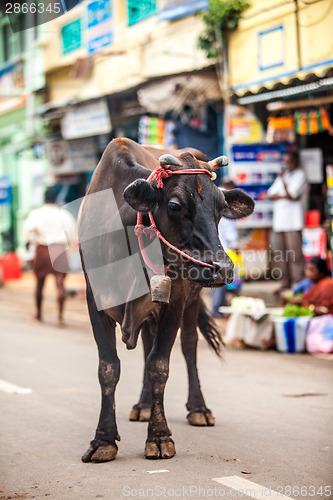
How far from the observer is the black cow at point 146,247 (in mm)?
4445

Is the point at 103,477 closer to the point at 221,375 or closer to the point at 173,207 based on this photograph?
the point at 173,207

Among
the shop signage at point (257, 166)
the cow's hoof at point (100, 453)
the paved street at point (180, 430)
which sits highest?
the shop signage at point (257, 166)

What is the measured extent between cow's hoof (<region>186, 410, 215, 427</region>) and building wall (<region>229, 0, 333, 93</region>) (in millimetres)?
5213

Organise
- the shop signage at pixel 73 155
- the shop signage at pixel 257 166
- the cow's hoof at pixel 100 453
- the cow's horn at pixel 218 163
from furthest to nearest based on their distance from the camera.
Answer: the shop signage at pixel 73 155
the shop signage at pixel 257 166
the cow's horn at pixel 218 163
the cow's hoof at pixel 100 453

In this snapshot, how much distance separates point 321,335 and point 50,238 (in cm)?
437

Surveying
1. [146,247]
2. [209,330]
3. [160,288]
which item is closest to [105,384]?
[160,288]

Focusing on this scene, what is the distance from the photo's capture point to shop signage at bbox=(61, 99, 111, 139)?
561 inches

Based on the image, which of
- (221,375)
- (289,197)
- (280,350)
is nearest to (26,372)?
(221,375)

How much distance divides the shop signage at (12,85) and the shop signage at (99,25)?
13.1ft

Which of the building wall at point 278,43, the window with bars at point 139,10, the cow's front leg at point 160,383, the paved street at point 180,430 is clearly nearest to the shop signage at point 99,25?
the window with bars at point 139,10

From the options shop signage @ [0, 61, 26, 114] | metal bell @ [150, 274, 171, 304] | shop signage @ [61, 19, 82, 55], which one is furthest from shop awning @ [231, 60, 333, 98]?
shop signage @ [0, 61, 26, 114]

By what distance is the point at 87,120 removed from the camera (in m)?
14.7

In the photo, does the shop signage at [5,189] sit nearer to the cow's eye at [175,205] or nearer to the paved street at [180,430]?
the paved street at [180,430]

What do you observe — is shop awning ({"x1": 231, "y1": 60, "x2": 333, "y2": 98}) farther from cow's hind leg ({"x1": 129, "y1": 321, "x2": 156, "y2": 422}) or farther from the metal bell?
the metal bell
